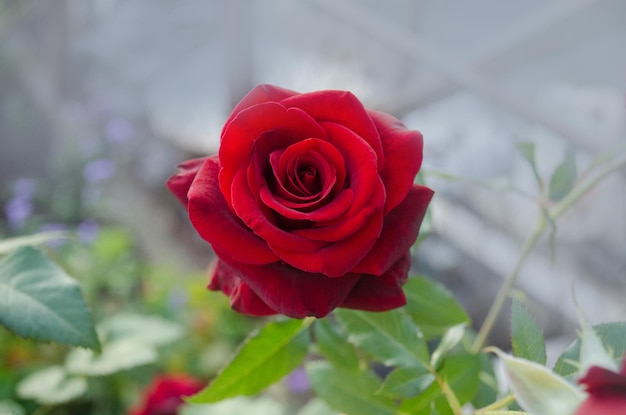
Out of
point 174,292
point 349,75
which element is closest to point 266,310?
point 174,292

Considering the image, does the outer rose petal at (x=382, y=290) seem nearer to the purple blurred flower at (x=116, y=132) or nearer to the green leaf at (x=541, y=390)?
the green leaf at (x=541, y=390)

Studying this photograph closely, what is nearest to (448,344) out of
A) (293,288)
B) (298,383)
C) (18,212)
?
(293,288)

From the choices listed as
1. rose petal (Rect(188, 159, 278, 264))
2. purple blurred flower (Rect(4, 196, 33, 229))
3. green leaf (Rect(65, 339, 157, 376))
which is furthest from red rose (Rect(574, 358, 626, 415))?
purple blurred flower (Rect(4, 196, 33, 229))

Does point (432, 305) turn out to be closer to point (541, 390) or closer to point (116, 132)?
point (541, 390)

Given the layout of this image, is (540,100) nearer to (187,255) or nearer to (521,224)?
(521,224)

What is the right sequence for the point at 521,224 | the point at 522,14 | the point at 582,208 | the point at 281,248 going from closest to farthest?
the point at 281,248 < the point at 582,208 < the point at 521,224 < the point at 522,14

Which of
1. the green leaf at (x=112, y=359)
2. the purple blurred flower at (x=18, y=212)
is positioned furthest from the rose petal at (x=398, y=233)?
the purple blurred flower at (x=18, y=212)

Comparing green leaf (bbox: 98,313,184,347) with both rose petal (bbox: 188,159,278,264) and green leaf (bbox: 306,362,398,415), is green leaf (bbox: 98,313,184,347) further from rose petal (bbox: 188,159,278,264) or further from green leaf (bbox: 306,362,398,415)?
rose petal (bbox: 188,159,278,264)
